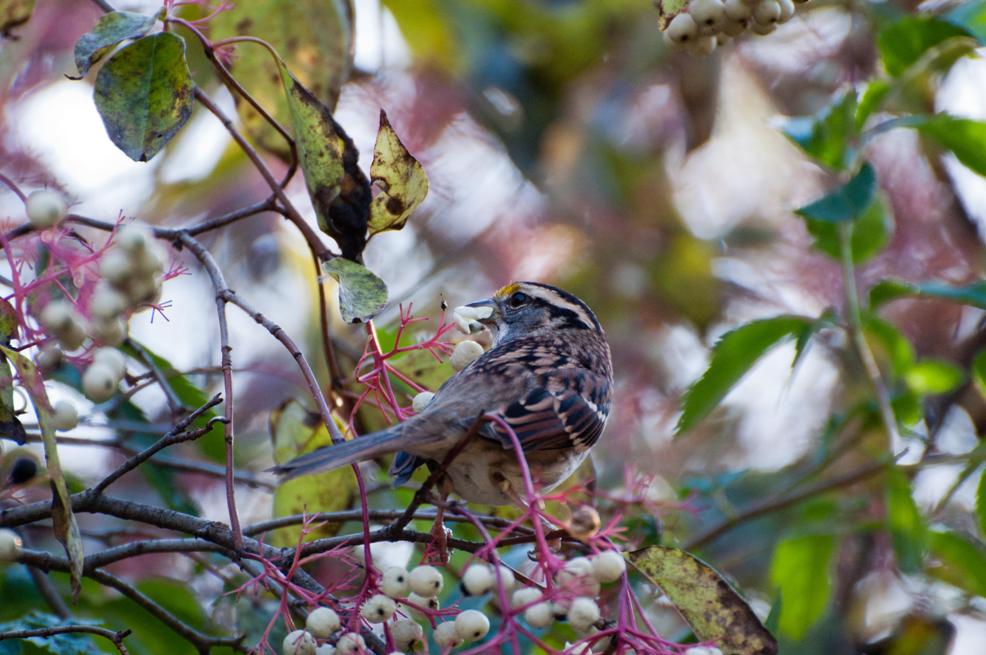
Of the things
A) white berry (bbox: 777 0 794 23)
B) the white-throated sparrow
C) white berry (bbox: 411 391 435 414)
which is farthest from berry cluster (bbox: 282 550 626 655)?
white berry (bbox: 777 0 794 23)

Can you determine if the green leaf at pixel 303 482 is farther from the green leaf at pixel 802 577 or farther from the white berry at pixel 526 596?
the green leaf at pixel 802 577

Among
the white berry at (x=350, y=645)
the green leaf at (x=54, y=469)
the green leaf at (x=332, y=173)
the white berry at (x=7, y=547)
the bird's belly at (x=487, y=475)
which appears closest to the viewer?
the green leaf at (x=54, y=469)

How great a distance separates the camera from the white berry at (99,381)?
2166 millimetres

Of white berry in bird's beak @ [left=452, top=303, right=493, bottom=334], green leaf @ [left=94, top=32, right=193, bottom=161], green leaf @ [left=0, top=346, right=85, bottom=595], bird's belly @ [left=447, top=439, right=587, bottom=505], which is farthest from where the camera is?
white berry in bird's beak @ [left=452, top=303, right=493, bottom=334]

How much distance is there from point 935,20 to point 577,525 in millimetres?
2249

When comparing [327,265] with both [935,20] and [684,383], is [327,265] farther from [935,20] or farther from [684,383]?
[684,383]

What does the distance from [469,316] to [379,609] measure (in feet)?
4.89

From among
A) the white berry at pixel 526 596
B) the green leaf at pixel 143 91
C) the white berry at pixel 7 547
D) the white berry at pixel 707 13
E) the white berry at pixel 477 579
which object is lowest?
the white berry at pixel 526 596

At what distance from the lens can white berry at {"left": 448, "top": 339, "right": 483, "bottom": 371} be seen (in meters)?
3.09

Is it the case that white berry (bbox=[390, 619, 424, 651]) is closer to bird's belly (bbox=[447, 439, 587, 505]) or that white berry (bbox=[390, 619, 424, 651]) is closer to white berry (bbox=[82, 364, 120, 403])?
bird's belly (bbox=[447, 439, 587, 505])

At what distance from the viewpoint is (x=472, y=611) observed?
230 centimetres

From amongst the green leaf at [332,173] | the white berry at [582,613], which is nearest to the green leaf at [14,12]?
the green leaf at [332,173]

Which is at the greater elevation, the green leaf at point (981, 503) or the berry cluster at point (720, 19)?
the berry cluster at point (720, 19)

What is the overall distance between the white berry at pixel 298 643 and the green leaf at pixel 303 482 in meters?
0.93
